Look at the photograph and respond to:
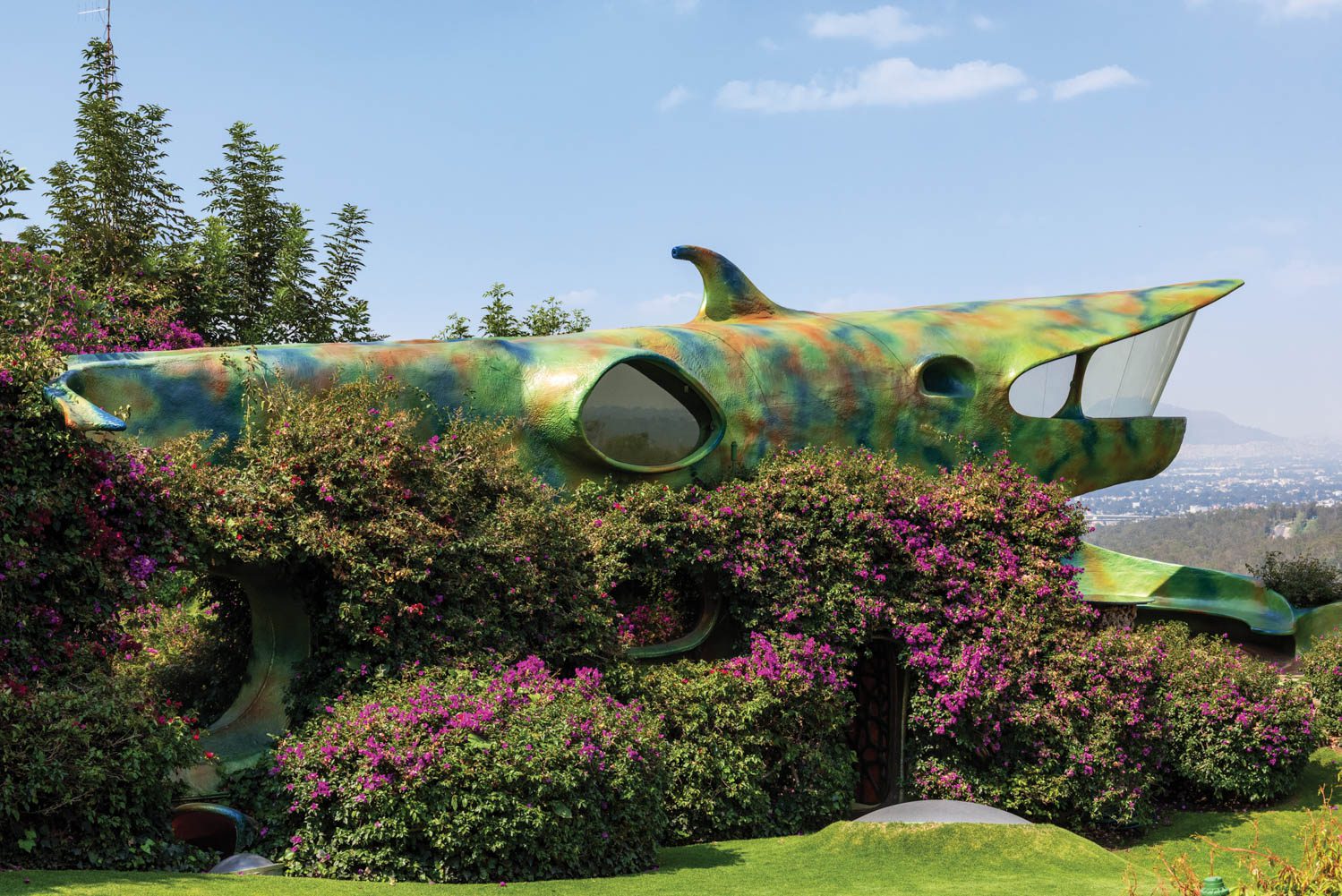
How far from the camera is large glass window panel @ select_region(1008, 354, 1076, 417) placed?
61.2 feet

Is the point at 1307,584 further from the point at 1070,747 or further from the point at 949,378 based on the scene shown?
the point at 1070,747

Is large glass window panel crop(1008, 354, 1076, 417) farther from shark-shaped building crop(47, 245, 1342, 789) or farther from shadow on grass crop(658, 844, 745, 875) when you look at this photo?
shadow on grass crop(658, 844, 745, 875)

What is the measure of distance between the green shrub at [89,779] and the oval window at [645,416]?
247 inches

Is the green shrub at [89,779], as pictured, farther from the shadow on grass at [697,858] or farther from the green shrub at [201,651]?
the shadow on grass at [697,858]

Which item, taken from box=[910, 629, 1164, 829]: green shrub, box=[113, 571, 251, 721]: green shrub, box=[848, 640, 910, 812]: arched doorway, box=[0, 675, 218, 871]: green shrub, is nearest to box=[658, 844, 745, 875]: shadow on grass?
box=[910, 629, 1164, 829]: green shrub

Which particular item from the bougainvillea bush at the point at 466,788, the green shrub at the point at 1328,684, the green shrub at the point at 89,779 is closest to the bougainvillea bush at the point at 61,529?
the green shrub at the point at 89,779

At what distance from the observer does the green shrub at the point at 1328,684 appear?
20625 mm

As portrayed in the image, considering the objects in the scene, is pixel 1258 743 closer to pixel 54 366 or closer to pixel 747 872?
pixel 747 872

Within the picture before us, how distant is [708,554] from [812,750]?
240 cm

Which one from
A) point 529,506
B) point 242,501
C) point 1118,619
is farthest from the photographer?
point 1118,619

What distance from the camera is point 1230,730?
17.2 meters

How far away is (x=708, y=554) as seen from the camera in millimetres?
15750

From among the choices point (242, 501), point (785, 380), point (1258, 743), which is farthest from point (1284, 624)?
point (242, 501)

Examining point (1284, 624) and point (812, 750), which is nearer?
point (812, 750)
